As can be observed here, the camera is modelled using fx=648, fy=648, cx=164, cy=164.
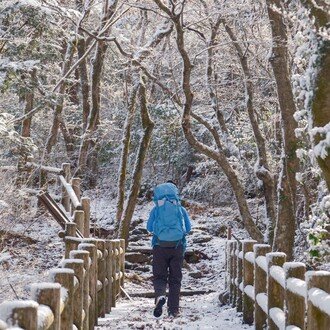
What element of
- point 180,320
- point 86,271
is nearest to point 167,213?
point 180,320

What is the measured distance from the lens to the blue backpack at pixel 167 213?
8945mm

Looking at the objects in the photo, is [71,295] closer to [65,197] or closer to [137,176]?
[65,197]

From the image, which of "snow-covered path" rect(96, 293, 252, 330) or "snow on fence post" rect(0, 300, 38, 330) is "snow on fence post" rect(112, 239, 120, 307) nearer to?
"snow-covered path" rect(96, 293, 252, 330)

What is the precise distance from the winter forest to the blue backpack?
45.9 inches

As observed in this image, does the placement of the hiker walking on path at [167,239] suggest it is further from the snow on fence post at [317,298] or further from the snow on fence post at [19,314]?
the snow on fence post at [19,314]

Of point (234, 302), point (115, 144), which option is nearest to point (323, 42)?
point (234, 302)

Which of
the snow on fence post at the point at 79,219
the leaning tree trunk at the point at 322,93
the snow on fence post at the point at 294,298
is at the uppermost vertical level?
the leaning tree trunk at the point at 322,93

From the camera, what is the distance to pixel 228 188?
84.5 feet

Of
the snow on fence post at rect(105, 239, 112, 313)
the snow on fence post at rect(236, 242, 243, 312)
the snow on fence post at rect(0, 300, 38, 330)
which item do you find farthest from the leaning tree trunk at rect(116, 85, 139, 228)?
the snow on fence post at rect(0, 300, 38, 330)

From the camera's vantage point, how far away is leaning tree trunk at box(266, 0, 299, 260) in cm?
1000

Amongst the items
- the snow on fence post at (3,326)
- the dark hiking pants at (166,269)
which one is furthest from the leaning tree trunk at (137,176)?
the snow on fence post at (3,326)

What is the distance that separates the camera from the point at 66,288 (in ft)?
16.8

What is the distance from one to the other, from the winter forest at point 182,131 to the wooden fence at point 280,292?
0.58 m

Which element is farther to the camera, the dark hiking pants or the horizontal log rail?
the dark hiking pants
